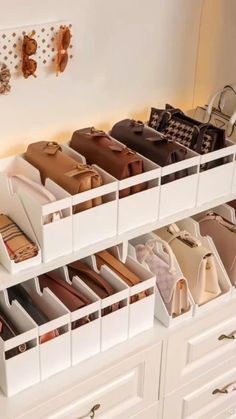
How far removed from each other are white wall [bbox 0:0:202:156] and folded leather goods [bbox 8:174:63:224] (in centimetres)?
18

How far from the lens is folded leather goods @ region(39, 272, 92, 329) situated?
1.89 m

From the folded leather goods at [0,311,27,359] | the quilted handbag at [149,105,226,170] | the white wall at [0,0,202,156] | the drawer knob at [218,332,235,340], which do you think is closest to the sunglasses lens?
the white wall at [0,0,202,156]

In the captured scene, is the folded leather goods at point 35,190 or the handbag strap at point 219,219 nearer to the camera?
the folded leather goods at point 35,190

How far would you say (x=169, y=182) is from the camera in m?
2.00

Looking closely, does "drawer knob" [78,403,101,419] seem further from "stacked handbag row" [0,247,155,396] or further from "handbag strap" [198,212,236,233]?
"handbag strap" [198,212,236,233]

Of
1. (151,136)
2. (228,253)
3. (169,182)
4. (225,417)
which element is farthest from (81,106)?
(225,417)

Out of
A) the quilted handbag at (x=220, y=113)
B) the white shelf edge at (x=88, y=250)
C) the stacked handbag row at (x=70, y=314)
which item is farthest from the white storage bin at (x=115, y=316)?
the quilted handbag at (x=220, y=113)

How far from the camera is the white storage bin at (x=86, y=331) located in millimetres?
1855

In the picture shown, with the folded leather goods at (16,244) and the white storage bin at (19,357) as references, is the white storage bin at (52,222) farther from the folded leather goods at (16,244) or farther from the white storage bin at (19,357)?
the white storage bin at (19,357)

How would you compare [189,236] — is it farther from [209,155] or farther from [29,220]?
[29,220]

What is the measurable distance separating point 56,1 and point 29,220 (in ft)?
2.18

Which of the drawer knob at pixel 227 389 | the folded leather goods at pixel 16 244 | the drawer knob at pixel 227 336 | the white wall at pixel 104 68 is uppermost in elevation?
the white wall at pixel 104 68

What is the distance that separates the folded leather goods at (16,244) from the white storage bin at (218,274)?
60cm

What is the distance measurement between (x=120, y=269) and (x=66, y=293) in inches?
7.5
